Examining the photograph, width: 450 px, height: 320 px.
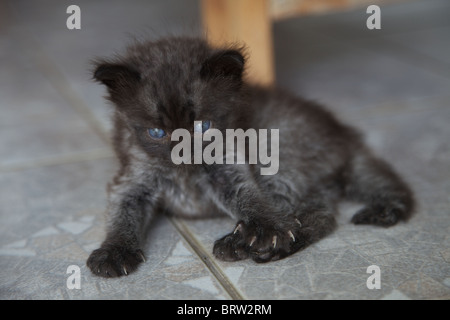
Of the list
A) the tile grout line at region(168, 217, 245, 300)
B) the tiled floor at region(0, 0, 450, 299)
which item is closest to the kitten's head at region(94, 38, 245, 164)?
the tile grout line at region(168, 217, 245, 300)

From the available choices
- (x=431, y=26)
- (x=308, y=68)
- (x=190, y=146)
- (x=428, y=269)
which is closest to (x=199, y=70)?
(x=190, y=146)

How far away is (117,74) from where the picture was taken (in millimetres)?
2408

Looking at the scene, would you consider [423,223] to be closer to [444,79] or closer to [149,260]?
[149,260]

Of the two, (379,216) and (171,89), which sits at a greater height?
(171,89)

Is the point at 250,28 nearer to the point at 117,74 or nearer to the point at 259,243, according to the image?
the point at 117,74

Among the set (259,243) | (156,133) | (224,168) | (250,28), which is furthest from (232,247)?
(250,28)

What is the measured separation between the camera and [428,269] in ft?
7.45

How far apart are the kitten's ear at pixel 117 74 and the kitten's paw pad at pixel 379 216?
1275mm

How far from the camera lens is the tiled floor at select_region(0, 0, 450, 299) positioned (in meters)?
2.25

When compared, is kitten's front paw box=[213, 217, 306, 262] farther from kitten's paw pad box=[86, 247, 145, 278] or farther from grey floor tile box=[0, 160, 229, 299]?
kitten's paw pad box=[86, 247, 145, 278]

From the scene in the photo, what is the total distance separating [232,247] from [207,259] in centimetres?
13

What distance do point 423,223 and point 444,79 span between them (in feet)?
8.40

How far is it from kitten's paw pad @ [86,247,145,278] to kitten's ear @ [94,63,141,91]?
2.41ft

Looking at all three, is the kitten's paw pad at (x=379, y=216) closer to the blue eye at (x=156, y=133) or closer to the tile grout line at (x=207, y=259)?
the tile grout line at (x=207, y=259)
